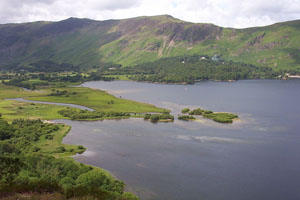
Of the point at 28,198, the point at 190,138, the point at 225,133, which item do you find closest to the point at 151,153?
the point at 190,138

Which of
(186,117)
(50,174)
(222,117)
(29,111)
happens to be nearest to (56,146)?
(50,174)

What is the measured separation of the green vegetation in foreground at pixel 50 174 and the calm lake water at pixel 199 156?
8.34 metres

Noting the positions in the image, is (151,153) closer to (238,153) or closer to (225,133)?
(238,153)

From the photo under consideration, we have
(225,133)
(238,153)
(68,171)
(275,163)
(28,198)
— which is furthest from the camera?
(225,133)

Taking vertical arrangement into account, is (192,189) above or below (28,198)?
below

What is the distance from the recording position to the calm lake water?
8056 cm

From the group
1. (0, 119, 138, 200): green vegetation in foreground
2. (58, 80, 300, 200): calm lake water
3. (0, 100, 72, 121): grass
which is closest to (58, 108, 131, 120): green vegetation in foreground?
(0, 100, 72, 121): grass

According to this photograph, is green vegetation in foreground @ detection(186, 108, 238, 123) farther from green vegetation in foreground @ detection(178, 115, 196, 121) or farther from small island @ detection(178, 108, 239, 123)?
green vegetation in foreground @ detection(178, 115, 196, 121)

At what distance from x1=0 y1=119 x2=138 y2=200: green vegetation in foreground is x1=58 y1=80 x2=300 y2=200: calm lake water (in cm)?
834

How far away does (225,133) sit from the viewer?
129 m

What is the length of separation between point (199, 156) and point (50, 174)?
49454mm

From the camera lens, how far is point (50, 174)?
75.6m

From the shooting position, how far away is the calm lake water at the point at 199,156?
80.6m

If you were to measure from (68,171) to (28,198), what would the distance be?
22.2 metres
